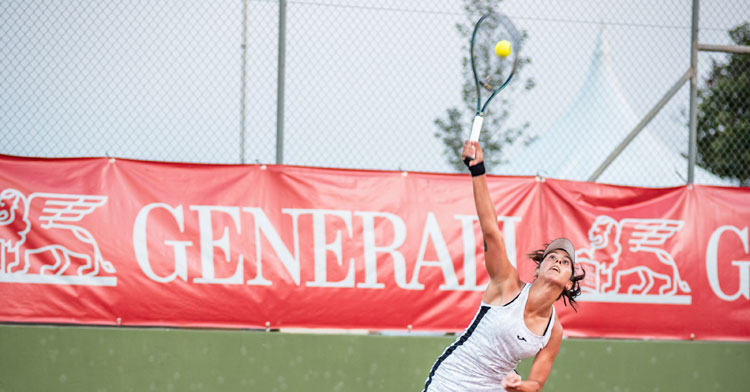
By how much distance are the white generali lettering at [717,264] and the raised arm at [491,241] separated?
3.22 m

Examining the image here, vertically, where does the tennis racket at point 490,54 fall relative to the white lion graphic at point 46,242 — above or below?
above

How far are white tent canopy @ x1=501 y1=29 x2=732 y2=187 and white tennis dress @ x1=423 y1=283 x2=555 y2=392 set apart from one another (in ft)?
10.4

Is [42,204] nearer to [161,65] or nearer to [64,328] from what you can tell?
[64,328]

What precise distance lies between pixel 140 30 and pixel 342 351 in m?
2.67

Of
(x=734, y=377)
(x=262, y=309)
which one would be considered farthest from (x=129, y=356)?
(x=734, y=377)

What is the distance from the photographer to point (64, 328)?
19.1ft

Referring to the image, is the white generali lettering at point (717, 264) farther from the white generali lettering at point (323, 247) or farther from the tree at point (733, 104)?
the white generali lettering at point (323, 247)

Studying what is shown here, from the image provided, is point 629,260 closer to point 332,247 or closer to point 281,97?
point 332,247

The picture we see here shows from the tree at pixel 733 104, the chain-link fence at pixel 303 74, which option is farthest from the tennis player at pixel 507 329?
the tree at pixel 733 104

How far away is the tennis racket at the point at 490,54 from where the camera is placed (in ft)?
15.0

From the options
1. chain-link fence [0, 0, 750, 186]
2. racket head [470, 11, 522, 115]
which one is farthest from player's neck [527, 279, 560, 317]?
chain-link fence [0, 0, 750, 186]

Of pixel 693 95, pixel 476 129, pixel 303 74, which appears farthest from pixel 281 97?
pixel 693 95

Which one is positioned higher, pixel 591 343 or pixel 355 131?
pixel 355 131

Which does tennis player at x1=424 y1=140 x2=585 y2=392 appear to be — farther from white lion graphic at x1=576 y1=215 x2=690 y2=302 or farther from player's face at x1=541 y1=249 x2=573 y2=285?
white lion graphic at x1=576 y1=215 x2=690 y2=302
